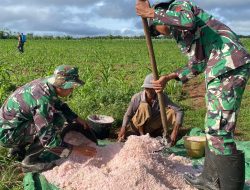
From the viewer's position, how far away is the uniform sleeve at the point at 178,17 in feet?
9.77

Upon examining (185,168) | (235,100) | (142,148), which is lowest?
(185,168)

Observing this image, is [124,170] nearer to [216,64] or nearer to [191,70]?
[191,70]

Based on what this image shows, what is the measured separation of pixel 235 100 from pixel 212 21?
2.04 feet

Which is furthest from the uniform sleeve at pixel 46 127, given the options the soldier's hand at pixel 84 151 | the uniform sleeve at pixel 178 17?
the uniform sleeve at pixel 178 17

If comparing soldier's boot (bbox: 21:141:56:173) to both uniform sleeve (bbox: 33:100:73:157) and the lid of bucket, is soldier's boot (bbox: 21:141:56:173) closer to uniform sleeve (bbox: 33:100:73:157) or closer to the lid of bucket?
uniform sleeve (bbox: 33:100:73:157)

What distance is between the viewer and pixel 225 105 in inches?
122

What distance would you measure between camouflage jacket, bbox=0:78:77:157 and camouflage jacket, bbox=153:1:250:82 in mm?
1156

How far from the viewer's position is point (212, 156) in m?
3.28

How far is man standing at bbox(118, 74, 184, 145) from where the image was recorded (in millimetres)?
5092

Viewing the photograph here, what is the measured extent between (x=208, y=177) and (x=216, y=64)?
3.09 feet

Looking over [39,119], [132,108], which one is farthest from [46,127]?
[132,108]

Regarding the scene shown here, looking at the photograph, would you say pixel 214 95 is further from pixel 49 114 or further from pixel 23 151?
pixel 23 151

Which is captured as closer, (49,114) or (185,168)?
(49,114)

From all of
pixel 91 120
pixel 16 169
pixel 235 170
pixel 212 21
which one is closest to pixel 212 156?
pixel 235 170
